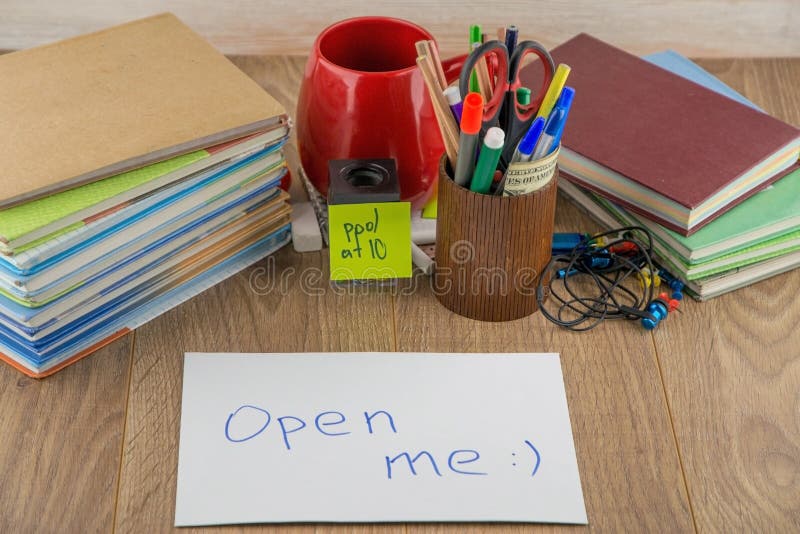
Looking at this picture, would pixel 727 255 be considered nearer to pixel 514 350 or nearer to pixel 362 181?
pixel 514 350

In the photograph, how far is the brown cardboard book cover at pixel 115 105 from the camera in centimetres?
73

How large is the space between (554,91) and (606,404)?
237 millimetres

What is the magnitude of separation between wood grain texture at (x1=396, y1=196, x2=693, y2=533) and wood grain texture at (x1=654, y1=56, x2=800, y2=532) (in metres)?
0.01

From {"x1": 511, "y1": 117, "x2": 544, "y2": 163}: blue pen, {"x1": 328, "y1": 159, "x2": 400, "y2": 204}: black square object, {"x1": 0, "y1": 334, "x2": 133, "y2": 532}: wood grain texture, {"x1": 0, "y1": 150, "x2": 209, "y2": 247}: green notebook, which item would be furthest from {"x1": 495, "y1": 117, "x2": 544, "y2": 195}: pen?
{"x1": 0, "y1": 334, "x2": 133, "y2": 532}: wood grain texture

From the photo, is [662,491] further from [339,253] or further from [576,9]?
[576,9]

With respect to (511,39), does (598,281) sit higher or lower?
lower

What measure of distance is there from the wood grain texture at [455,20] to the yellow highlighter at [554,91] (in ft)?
1.35

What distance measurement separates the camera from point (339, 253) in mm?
802

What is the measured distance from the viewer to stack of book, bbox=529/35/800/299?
82 centimetres

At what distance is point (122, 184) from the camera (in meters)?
0.73

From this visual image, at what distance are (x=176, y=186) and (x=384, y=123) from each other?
0.58 ft

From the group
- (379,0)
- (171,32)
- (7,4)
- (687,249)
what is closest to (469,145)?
(687,249)

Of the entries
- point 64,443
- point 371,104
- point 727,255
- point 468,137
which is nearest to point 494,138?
point 468,137

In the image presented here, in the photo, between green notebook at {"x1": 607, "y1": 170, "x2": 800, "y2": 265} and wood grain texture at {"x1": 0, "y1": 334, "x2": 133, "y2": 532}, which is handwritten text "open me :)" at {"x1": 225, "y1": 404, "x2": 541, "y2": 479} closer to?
wood grain texture at {"x1": 0, "y1": 334, "x2": 133, "y2": 532}
